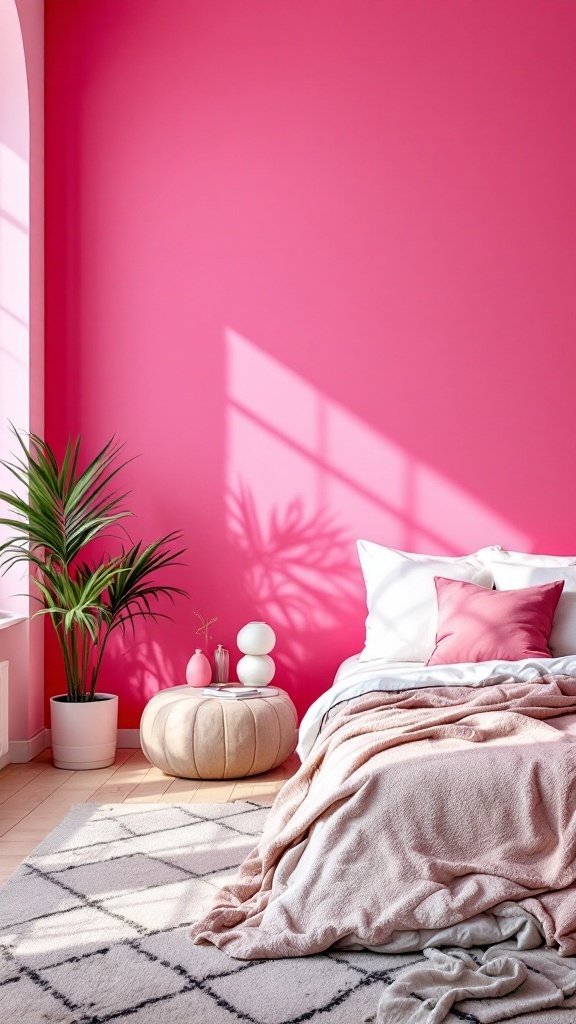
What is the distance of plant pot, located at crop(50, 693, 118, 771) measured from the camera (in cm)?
466


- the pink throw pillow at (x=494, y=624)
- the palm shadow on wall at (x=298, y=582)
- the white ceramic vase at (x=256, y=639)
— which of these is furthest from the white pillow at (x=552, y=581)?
the white ceramic vase at (x=256, y=639)

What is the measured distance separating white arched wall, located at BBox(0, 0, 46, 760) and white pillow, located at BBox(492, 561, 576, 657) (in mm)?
2306

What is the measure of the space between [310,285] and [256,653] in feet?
6.25

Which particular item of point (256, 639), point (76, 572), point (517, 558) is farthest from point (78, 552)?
point (517, 558)

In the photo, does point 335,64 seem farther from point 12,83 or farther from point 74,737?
point 74,737

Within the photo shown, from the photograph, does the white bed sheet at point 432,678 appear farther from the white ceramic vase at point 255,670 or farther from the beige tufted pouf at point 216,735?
the white ceramic vase at point 255,670

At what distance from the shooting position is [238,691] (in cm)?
452

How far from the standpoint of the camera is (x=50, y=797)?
13.8 feet

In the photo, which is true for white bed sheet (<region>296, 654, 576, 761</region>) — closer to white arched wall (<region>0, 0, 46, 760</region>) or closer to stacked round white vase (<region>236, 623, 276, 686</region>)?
stacked round white vase (<region>236, 623, 276, 686</region>)

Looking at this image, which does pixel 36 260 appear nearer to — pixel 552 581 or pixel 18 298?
pixel 18 298

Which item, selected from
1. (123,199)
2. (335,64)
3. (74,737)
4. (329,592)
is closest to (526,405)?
(329,592)

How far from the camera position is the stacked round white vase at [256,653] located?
474 cm

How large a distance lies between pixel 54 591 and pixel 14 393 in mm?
1003

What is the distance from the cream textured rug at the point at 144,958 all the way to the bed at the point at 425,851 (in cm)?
10
